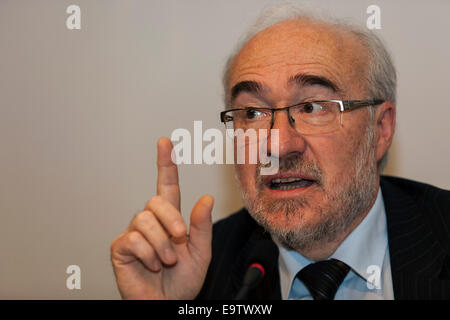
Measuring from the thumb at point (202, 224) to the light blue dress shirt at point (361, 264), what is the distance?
1.32 ft

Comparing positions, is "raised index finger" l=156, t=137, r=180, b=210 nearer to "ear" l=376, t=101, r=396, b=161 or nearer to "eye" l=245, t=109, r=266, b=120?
"eye" l=245, t=109, r=266, b=120

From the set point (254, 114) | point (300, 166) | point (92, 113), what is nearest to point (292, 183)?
point (300, 166)

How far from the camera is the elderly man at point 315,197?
112cm

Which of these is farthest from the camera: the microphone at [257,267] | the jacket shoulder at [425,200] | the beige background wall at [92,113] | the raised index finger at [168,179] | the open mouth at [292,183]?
the beige background wall at [92,113]

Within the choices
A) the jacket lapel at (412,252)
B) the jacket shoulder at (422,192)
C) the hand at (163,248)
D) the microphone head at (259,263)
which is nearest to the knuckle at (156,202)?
the hand at (163,248)

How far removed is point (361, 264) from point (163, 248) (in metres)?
0.66

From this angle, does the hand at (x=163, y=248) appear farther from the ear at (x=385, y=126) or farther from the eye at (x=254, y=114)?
the ear at (x=385, y=126)

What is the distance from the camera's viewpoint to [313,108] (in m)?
1.24

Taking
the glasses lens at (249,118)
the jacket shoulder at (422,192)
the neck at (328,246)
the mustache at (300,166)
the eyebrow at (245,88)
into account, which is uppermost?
the eyebrow at (245,88)

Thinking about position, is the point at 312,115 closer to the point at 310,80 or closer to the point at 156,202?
the point at 310,80

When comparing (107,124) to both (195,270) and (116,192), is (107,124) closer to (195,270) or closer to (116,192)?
(116,192)

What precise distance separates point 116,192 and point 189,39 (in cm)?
64

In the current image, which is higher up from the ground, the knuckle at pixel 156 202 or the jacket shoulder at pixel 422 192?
the knuckle at pixel 156 202
